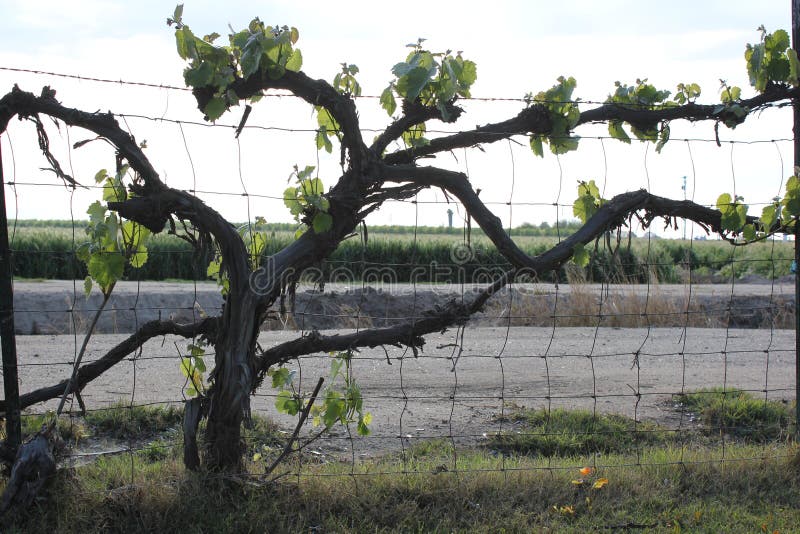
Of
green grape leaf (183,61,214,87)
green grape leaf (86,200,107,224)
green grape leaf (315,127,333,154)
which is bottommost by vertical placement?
green grape leaf (86,200,107,224)

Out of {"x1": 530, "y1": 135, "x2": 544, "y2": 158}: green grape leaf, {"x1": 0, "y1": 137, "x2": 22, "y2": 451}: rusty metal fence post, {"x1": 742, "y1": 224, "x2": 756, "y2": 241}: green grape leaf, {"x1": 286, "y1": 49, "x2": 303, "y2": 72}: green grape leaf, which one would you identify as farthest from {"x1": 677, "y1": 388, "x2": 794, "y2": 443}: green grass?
{"x1": 0, "y1": 137, "x2": 22, "y2": 451}: rusty metal fence post

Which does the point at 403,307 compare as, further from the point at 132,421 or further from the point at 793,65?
the point at 793,65

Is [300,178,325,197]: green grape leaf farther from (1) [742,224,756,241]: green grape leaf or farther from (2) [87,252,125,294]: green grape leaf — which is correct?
(1) [742,224,756,241]: green grape leaf

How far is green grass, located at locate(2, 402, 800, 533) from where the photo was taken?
3.46 meters

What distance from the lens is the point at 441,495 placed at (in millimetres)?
3848

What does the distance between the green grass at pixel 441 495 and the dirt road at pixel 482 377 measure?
437 millimetres

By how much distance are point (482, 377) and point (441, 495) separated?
3450 mm

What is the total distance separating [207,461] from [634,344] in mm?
6887

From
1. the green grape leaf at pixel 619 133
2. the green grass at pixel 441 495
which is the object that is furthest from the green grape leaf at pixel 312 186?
the green grape leaf at pixel 619 133

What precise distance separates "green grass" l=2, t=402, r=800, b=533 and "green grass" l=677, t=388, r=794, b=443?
0.64 metres

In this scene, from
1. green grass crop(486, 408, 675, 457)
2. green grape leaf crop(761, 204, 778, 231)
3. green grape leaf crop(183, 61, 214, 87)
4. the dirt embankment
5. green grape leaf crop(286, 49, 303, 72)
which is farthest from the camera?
the dirt embankment

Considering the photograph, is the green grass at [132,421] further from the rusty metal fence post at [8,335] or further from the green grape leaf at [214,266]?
the green grape leaf at [214,266]

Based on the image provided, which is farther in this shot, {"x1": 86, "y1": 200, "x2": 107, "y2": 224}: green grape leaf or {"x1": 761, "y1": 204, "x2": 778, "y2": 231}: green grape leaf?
{"x1": 761, "y1": 204, "x2": 778, "y2": 231}: green grape leaf

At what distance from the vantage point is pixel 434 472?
158 inches
